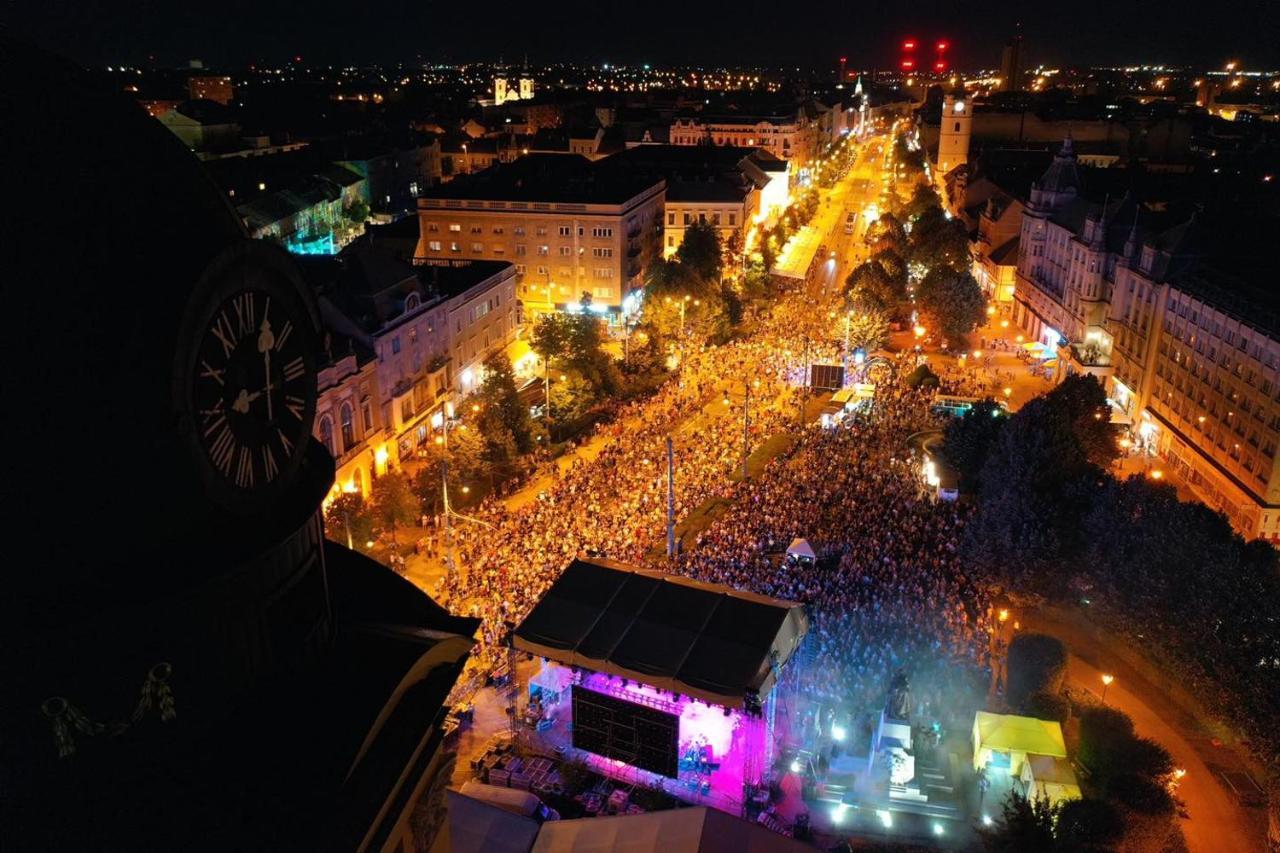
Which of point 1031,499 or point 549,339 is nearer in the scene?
point 1031,499

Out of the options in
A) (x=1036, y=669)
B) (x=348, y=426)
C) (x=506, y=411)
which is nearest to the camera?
(x=1036, y=669)

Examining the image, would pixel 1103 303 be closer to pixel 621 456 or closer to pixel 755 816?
pixel 621 456

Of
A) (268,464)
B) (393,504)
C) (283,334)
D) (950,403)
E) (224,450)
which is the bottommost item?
(950,403)

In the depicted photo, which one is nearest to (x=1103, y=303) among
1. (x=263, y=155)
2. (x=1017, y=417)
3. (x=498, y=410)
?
(x=1017, y=417)

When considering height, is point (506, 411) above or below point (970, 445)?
above

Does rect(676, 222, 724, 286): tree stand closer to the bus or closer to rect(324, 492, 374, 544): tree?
the bus

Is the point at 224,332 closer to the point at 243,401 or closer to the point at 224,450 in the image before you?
the point at 243,401

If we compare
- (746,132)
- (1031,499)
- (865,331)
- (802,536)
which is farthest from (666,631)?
(746,132)
